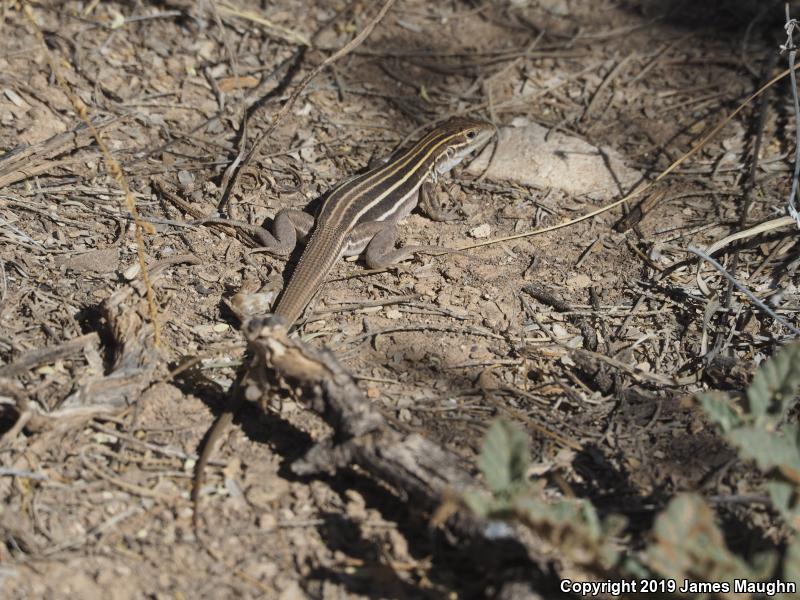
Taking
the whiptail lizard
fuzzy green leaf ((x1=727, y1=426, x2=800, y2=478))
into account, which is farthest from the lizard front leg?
fuzzy green leaf ((x1=727, y1=426, x2=800, y2=478))

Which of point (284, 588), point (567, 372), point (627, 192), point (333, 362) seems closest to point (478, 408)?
point (567, 372)

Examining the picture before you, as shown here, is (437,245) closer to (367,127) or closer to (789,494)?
(367,127)

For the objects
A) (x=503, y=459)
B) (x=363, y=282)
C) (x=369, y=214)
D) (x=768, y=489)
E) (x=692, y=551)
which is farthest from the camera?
(x=369, y=214)

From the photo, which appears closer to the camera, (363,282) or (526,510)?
(526,510)

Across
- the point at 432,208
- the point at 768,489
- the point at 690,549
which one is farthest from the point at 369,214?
the point at 690,549

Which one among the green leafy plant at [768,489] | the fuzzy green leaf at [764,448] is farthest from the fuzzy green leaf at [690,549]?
the fuzzy green leaf at [764,448]

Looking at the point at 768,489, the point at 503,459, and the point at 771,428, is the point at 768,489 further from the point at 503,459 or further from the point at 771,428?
the point at 503,459

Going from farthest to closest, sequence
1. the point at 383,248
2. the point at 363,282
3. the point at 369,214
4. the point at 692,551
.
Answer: the point at 369,214 < the point at 383,248 < the point at 363,282 < the point at 692,551
